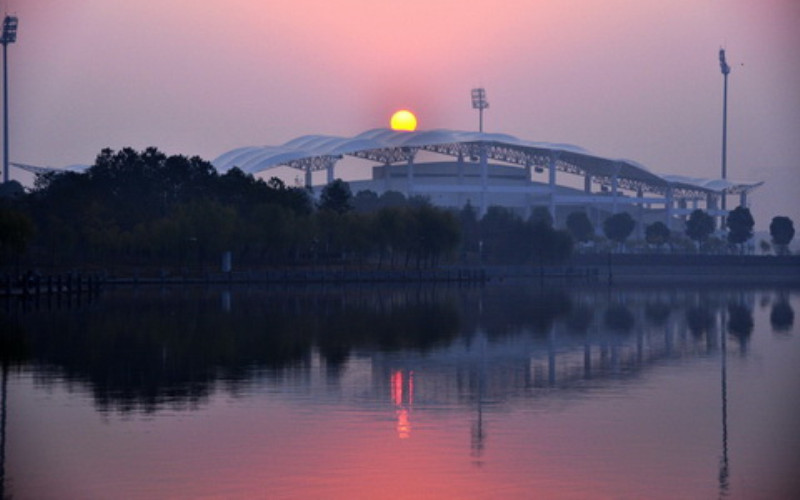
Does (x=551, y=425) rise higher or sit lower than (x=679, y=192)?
lower

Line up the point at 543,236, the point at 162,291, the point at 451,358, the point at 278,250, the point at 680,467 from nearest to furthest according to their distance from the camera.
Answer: the point at 680,467
the point at 451,358
the point at 162,291
the point at 278,250
the point at 543,236

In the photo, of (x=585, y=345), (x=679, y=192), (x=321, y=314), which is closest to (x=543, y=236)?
(x=679, y=192)

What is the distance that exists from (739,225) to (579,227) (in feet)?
72.9

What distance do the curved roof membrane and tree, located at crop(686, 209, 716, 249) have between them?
9868 mm

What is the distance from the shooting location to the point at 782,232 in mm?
171875

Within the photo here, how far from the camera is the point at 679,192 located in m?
188

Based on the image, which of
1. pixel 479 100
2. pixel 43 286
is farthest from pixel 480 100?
pixel 43 286

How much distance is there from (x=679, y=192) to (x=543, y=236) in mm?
63456

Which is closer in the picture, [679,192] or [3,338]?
[3,338]

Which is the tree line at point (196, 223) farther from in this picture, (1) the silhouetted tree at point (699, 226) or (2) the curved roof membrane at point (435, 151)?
(1) the silhouetted tree at point (699, 226)

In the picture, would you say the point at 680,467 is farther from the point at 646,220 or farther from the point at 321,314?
the point at 646,220

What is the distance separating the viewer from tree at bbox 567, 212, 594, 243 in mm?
161625

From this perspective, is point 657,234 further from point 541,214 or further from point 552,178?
point 541,214

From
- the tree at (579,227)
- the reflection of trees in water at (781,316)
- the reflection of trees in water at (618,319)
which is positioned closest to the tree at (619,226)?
the tree at (579,227)
